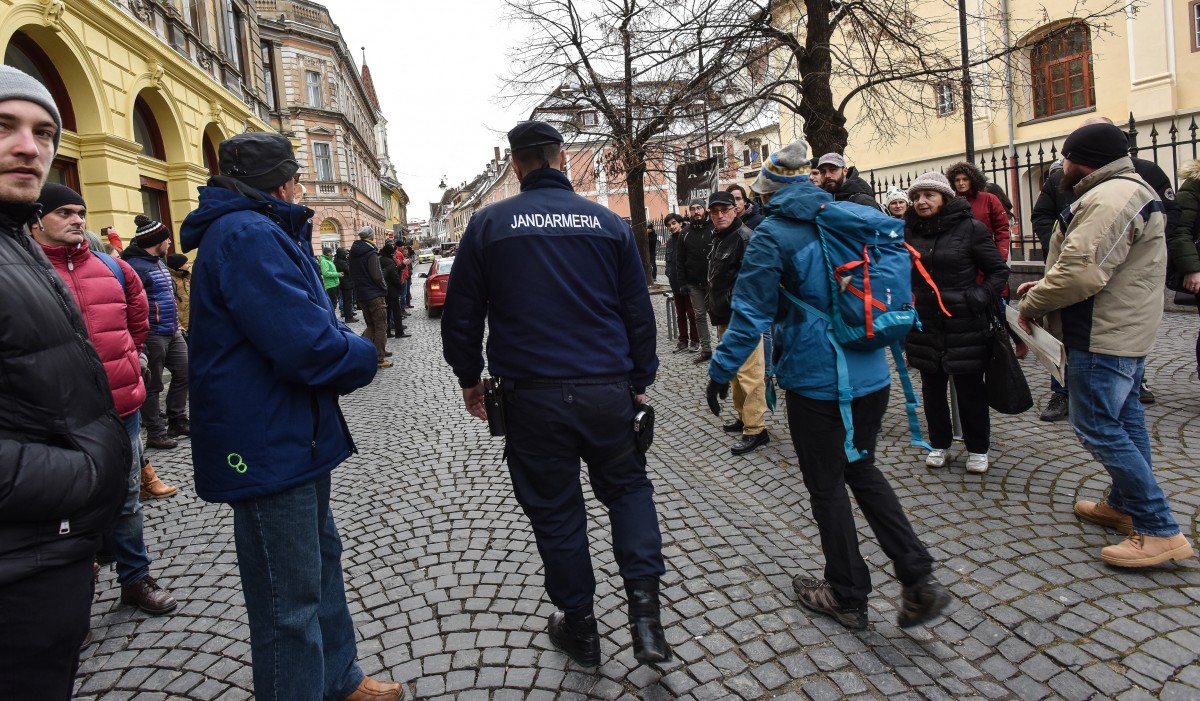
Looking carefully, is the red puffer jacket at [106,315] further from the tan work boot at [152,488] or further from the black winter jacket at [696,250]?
the black winter jacket at [696,250]

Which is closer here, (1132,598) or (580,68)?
(1132,598)

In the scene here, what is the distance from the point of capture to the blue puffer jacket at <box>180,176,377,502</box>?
2037 mm

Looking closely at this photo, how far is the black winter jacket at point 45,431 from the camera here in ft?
4.76

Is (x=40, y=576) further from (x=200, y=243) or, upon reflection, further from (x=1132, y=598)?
(x=1132, y=598)

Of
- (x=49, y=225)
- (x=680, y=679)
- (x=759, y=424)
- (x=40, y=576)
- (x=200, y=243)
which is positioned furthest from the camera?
(x=759, y=424)

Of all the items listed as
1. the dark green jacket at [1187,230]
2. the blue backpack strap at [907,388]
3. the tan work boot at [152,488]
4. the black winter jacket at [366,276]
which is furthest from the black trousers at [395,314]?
the dark green jacket at [1187,230]

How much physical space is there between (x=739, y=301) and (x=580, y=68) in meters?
16.7

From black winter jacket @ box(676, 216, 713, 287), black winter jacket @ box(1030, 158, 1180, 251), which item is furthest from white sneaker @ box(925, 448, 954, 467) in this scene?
black winter jacket @ box(676, 216, 713, 287)

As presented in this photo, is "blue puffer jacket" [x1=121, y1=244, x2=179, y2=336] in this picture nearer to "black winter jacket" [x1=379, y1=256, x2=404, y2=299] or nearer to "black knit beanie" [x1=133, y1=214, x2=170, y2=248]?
"black knit beanie" [x1=133, y1=214, x2=170, y2=248]

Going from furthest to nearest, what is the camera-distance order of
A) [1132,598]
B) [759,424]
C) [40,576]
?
1. [759,424]
2. [1132,598]
3. [40,576]

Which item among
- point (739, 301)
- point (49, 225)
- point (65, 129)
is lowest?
point (739, 301)

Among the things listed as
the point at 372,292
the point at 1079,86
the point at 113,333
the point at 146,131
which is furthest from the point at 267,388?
the point at 1079,86

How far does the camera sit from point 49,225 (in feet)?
11.8

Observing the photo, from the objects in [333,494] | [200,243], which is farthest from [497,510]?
[200,243]
